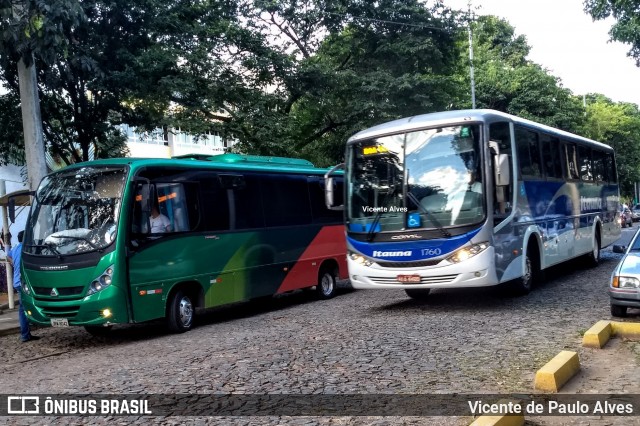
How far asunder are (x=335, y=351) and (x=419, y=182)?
3.61 m

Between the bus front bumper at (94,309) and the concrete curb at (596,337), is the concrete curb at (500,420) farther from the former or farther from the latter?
the bus front bumper at (94,309)

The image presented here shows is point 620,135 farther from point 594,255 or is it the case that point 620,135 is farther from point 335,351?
point 335,351

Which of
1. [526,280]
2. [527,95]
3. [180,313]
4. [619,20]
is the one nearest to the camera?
[180,313]

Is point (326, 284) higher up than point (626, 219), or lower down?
higher up

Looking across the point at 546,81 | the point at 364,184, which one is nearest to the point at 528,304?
the point at 364,184

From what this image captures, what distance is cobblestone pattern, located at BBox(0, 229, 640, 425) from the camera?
6180 millimetres

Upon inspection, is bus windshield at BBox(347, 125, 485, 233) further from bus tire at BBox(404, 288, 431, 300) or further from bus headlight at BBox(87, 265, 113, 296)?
bus headlight at BBox(87, 265, 113, 296)

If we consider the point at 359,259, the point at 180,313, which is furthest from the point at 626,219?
the point at 180,313

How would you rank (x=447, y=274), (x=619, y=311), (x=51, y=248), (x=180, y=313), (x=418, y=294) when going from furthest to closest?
(x=418, y=294), (x=180, y=313), (x=447, y=274), (x=51, y=248), (x=619, y=311)

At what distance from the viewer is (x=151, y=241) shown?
396 inches

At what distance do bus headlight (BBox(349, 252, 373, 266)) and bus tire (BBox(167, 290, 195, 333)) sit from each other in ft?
9.28

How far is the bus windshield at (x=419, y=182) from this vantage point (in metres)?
9.99

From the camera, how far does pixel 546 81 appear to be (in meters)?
39.1

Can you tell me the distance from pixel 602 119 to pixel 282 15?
34.5 metres
